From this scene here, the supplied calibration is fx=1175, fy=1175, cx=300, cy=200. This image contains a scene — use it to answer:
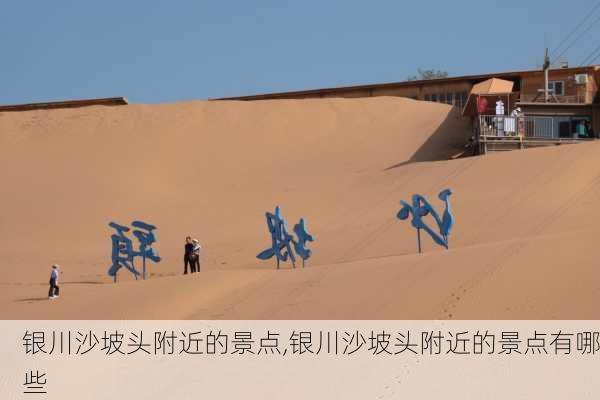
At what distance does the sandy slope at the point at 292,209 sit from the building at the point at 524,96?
2.33m

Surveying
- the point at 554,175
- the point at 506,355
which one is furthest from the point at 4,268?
the point at 506,355

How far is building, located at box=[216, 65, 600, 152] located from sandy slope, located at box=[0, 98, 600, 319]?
2331 mm

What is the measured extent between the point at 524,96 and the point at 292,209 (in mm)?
14916

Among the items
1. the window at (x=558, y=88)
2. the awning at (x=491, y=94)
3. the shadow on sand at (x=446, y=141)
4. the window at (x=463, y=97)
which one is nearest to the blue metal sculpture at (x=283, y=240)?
the shadow on sand at (x=446, y=141)

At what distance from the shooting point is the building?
3844 cm

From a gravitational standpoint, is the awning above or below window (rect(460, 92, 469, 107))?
below

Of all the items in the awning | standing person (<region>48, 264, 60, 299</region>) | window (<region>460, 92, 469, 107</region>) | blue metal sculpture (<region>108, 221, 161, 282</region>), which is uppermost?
window (<region>460, 92, 469, 107</region>)

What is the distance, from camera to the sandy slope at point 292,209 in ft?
63.1

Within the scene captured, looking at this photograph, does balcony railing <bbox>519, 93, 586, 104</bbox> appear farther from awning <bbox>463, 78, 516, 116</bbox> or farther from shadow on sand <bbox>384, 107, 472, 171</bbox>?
shadow on sand <bbox>384, 107, 472, 171</bbox>

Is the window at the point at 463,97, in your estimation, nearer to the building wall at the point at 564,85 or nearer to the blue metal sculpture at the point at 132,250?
the building wall at the point at 564,85

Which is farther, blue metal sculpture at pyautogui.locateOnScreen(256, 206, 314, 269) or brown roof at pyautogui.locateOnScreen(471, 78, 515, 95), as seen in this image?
brown roof at pyautogui.locateOnScreen(471, 78, 515, 95)

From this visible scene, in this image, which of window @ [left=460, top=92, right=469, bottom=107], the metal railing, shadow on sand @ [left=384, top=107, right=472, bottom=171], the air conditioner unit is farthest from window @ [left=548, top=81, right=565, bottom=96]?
the metal railing

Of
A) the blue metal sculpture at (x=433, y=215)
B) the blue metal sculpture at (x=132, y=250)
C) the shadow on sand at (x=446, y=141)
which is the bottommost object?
the blue metal sculpture at (x=132, y=250)

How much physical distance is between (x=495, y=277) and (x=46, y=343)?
738cm
